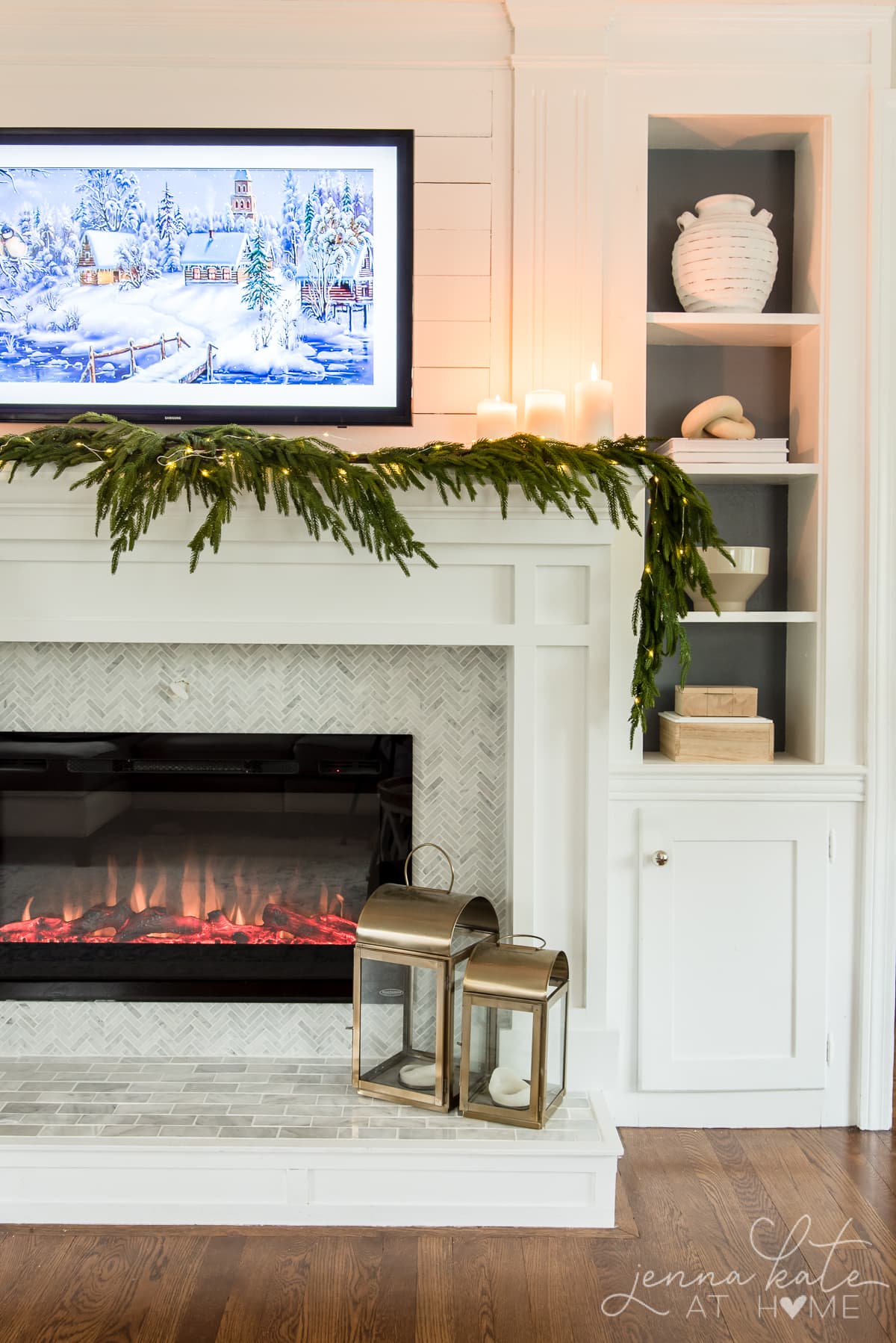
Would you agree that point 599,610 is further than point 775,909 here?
No

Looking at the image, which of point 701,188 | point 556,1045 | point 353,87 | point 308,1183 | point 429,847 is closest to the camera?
point 308,1183

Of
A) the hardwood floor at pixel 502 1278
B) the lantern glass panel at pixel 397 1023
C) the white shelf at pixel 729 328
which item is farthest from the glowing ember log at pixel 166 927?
the white shelf at pixel 729 328

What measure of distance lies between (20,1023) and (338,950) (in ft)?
2.55

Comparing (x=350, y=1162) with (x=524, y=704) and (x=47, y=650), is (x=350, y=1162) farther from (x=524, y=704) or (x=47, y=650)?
(x=47, y=650)

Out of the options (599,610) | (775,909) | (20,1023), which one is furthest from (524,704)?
(20,1023)

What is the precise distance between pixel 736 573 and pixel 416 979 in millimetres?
1223

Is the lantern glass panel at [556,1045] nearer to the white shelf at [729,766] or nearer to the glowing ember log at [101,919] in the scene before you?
the white shelf at [729,766]

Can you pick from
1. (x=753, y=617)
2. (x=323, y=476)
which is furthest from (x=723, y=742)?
(x=323, y=476)

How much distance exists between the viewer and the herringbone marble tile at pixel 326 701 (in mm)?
2289

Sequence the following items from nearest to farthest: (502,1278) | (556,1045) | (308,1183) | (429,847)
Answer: (502,1278) → (308,1183) → (556,1045) → (429,847)

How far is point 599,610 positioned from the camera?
6.92ft

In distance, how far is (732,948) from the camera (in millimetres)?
2287

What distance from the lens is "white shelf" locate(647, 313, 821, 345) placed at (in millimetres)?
2287

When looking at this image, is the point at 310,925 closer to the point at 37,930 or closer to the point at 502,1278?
the point at 37,930
